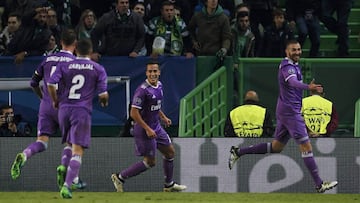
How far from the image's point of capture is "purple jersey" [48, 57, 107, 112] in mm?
15031

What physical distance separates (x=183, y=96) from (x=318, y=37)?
273cm

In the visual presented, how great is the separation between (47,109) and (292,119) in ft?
10.8

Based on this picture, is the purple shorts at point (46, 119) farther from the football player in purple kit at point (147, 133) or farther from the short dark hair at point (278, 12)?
the short dark hair at point (278, 12)

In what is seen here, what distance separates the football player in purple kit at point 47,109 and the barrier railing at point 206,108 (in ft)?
10.9

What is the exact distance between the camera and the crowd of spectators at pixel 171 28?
19781mm

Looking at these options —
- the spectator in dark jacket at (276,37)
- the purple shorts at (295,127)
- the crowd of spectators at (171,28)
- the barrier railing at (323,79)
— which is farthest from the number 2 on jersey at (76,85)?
the spectator in dark jacket at (276,37)

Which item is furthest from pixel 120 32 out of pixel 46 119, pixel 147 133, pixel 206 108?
pixel 46 119

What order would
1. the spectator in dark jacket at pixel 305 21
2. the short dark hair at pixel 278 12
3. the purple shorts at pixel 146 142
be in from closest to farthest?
the purple shorts at pixel 146 142
the short dark hair at pixel 278 12
the spectator in dark jacket at pixel 305 21

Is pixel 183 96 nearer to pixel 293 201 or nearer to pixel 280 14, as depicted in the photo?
pixel 280 14

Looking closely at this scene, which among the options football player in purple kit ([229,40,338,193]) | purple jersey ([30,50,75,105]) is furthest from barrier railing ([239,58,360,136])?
purple jersey ([30,50,75,105])

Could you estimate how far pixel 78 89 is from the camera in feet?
49.4

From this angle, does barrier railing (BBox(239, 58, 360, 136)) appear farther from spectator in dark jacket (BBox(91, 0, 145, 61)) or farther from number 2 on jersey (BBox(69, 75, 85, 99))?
number 2 on jersey (BBox(69, 75, 85, 99))

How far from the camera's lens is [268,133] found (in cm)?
1841

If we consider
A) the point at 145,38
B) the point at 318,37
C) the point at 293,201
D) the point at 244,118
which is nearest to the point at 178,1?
the point at 145,38
